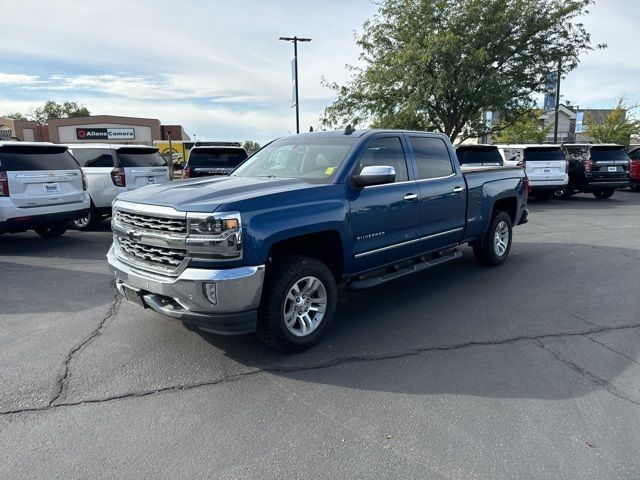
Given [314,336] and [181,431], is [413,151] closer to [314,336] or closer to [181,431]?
[314,336]

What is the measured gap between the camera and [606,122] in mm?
33156

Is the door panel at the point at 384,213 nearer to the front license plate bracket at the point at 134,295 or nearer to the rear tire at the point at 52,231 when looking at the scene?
the front license plate bracket at the point at 134,295

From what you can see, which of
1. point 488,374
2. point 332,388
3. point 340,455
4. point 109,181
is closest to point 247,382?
point 332,388

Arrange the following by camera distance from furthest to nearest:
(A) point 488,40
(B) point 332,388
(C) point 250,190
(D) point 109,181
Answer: (A) point 488,40 → (D) point 109,181 → (C) point 250,190 → (B) point 332,388

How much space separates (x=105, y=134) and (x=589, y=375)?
55.5 metres

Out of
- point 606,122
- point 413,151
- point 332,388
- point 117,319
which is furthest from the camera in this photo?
point 606,122

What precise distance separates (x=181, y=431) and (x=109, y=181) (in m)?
8.35

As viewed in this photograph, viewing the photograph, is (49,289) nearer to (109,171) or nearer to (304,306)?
(304,306)

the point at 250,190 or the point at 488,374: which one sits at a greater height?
the point at 250,190

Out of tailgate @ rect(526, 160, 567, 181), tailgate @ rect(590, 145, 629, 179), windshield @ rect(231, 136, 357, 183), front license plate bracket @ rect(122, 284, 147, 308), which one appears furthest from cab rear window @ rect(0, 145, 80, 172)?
tailgate @ rect(590, 145, 629, 179)

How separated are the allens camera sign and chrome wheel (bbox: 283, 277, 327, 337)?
5293 cm

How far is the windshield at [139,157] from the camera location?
10305mm

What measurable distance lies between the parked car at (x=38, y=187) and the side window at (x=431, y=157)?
20.6 ft

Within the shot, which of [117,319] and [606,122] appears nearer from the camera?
[117,319]
